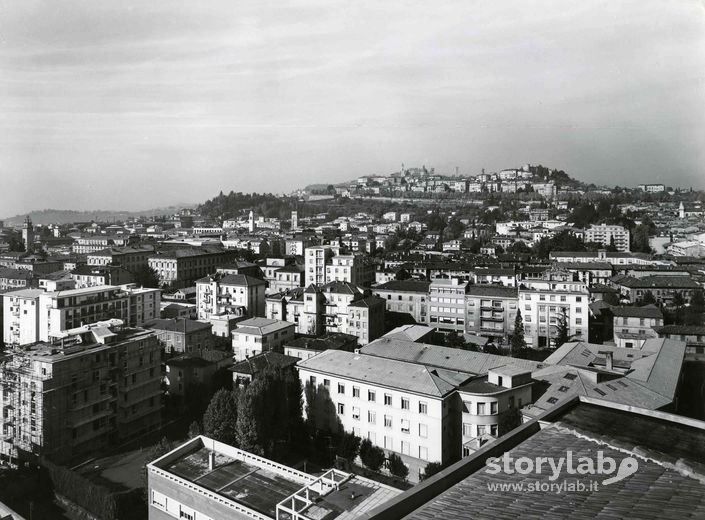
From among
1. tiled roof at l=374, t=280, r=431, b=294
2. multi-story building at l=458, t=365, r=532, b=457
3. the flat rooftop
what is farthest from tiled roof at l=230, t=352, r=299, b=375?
the flat rooftop

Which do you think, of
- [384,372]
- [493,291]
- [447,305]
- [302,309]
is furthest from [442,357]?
[302,309]

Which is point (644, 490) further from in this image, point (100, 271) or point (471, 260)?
point (471, 260)

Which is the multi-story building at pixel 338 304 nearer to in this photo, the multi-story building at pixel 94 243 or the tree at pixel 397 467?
the tree at pixel 397 467

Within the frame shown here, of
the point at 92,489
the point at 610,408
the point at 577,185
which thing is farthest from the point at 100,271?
the point at 577,185

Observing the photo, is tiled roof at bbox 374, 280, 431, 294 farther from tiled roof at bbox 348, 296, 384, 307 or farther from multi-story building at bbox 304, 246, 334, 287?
multi-story building at bbox 304, 246, 334, 287

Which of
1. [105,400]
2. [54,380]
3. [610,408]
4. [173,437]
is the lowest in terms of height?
[173,437]

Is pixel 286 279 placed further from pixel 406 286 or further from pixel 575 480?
pixel 575 480
